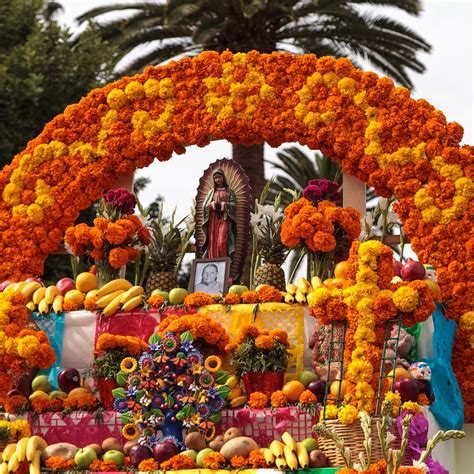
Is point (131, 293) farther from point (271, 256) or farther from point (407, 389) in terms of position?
point (407, 389)

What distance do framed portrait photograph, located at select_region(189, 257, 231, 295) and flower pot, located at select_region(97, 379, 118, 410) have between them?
7.26 feet

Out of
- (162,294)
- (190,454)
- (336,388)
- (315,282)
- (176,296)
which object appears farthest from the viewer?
(162,294)

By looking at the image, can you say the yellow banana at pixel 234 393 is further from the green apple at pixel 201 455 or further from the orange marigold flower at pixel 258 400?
the green apple at pixel 201 455

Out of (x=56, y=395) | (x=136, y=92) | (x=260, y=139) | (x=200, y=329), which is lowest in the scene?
(x=56, y=395)

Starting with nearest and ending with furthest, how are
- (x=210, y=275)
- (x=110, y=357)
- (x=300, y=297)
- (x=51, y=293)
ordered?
(x=110, y=357), (x=300, y=297), (x=51, y=293), (x=210, y=275)

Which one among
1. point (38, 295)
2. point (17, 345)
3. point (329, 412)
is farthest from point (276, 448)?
point (38, 295)

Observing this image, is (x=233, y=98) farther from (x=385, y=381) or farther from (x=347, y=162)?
(x=385, y=381)

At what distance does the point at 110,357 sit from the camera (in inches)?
487

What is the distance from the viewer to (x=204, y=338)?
12.2 meters

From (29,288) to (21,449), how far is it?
3055 millimetres

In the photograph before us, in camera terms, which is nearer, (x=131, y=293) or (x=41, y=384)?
(x=41, y=384)

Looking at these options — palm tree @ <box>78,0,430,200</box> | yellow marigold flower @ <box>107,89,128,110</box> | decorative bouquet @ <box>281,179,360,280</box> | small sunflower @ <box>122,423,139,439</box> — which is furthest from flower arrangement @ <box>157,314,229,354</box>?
palm tree @ <box>78,0,430,200</box>

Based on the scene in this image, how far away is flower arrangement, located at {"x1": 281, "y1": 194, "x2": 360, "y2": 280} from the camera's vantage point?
13305 mm

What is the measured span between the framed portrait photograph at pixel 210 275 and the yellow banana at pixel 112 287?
886 millimetres
